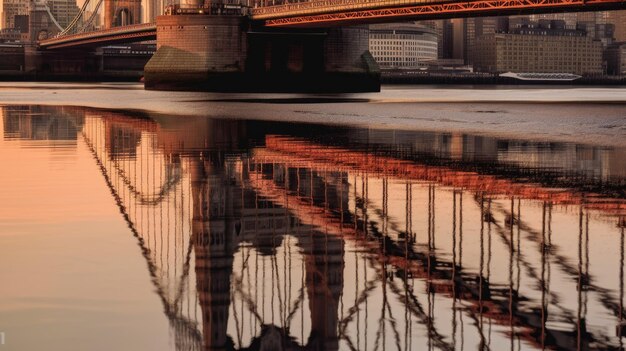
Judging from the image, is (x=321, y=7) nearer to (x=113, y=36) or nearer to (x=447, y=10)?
(x=447, y=10)

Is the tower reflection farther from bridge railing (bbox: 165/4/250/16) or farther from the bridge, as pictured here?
bridge railing (bbox: 165/4/250/16)

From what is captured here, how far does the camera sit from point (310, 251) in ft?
33.6

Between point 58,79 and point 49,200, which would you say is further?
point 58,79

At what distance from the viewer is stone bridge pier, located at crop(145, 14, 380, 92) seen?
8444cm

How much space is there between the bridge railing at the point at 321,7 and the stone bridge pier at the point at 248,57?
2429 millimetres

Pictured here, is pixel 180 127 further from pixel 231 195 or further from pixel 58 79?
pixel 58 79

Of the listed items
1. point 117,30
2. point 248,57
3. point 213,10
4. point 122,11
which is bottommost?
point 248,57

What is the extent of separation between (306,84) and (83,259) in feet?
253

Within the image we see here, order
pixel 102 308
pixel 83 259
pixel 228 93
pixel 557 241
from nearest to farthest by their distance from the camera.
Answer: pixel 102 308 < pixel 83 259 < pixel 557 241 < pixel 228 93

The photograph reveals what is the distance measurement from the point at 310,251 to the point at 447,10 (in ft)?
174

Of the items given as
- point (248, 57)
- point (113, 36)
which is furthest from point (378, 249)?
point (113, 36)

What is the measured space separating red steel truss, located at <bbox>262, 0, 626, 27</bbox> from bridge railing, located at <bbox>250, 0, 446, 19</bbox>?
57cm

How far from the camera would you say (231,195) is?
15078 millimetres

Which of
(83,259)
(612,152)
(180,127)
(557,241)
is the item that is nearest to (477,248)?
(557,241)
